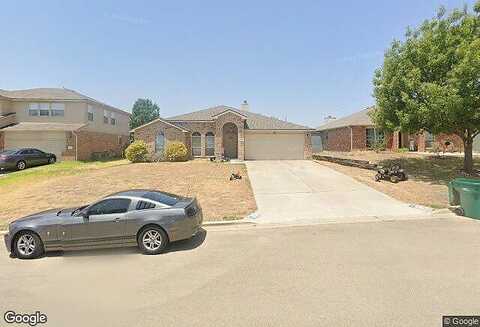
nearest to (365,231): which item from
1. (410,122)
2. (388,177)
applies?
(388,177)

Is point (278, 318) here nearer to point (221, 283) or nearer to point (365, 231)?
point (221, 283)

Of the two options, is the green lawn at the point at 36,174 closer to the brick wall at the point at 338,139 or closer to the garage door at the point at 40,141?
the garage door at the point at 40,141

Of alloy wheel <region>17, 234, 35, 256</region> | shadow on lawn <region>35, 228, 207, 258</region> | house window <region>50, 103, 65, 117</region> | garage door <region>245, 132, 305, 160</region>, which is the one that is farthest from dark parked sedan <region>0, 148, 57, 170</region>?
shadow on lawn <region>35, 228, 207, 258</region>

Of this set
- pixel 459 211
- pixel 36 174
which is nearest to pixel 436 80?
pixel 459 211

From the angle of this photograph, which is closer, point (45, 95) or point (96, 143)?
point (45, 95)

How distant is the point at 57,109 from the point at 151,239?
25.5m

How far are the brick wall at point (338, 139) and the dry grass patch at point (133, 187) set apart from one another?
16283 millimetres

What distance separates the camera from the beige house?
24.6 meters

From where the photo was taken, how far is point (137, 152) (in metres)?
24.3

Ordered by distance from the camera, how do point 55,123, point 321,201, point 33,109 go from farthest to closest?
point 33,109 → point 55,123 → point 321,201

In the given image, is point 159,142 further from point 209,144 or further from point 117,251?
point 117,251

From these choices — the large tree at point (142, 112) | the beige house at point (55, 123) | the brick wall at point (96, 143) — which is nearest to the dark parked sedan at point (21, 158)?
the beige house at point (55, 123)

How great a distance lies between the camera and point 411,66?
1540cm

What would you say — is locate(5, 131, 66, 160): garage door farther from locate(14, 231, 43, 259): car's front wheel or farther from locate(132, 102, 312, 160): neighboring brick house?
locate(14, 231, 43, 259): car's front wheel
